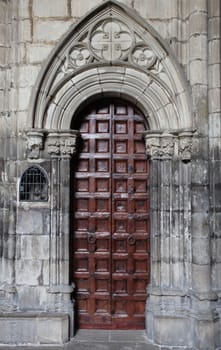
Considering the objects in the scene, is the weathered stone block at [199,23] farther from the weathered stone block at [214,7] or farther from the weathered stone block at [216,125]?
the weathered stone block at [216,125]

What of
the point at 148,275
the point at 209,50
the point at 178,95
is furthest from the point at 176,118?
the point at 148,275

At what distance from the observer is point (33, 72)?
4.54 m

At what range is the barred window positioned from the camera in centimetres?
446

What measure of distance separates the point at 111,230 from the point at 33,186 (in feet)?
3.72

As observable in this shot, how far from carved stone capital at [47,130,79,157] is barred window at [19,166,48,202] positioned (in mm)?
309

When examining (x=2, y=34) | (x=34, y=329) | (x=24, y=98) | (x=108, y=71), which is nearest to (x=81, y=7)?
(x=108, y=71)

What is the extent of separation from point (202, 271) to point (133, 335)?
1209 millimetres

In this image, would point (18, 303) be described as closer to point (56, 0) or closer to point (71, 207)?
point (71, 207)

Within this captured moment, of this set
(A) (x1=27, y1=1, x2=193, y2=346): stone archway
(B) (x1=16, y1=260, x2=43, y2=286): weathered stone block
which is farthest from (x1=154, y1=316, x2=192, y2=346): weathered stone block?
(B) (x1=16, y1=260, x2=43, y2=286): weathered stone block

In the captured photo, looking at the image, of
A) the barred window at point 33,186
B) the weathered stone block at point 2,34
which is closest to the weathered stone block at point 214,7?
the weathered stone block at point 2,34

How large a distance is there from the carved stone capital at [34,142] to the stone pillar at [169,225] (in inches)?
51.4

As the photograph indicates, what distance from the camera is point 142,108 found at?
4613mm

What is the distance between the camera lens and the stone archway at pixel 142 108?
4375mm

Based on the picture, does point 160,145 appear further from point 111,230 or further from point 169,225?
point 111,230
